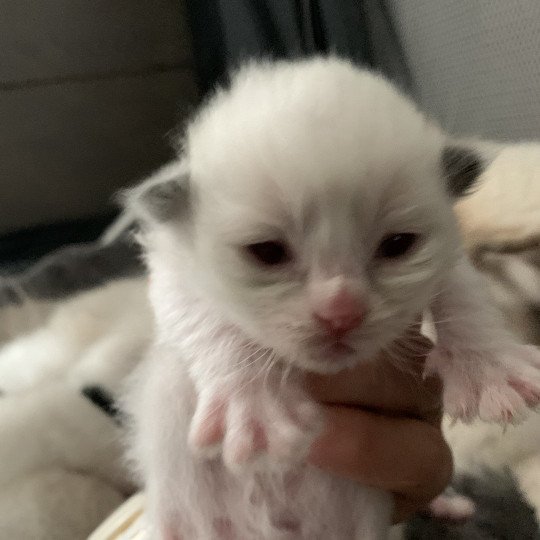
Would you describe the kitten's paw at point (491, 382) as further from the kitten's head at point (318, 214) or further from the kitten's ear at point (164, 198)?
the kitten's ear at point (164, 198)

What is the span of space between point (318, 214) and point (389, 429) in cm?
38

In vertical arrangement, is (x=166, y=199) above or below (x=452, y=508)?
above

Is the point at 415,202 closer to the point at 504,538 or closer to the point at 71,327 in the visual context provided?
the point at 504,538

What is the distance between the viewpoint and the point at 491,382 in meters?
0.75

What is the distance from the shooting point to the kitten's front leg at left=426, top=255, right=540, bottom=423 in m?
0.73

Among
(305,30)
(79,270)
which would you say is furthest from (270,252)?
(305,30)

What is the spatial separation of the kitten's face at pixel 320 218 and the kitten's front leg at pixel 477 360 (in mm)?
127

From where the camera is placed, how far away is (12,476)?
1344 millimetres

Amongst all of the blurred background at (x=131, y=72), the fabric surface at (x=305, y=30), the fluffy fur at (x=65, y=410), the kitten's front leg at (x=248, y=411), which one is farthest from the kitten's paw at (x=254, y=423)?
the fabric surface at (x=305, y=30)

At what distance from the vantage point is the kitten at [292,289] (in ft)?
2.03

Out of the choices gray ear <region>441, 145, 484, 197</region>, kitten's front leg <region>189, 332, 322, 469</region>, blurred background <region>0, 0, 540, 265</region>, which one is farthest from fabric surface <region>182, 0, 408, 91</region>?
kitten's front leg <region>189, 332, 322, 469</region>

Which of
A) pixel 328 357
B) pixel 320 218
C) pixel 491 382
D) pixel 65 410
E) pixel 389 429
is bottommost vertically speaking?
pixel 65 410

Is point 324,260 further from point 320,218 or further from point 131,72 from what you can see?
point 131,72

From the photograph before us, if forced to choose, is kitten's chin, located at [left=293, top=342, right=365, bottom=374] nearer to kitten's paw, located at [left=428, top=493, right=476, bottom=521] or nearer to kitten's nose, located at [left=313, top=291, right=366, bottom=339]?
kitten's nose, located at [left=313, top=291, right=366, bottom=339]
